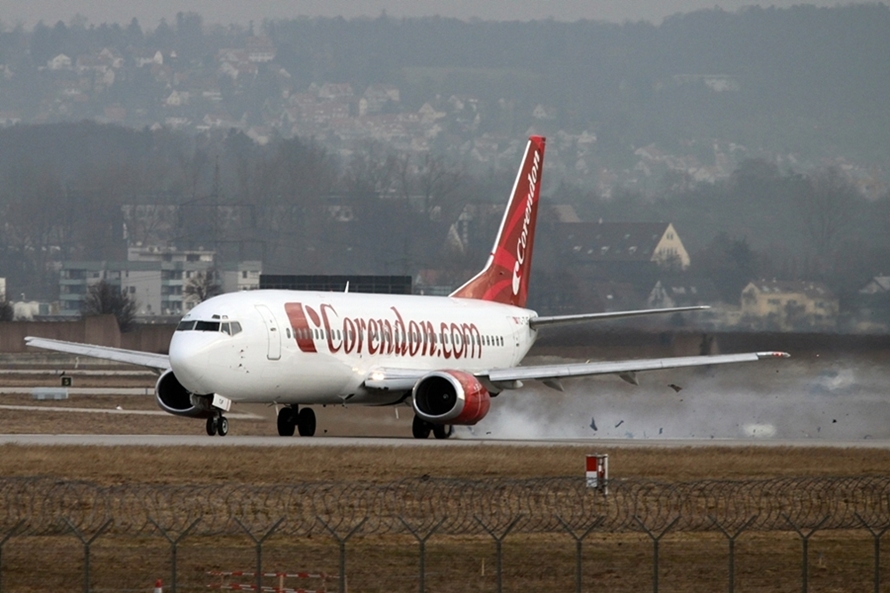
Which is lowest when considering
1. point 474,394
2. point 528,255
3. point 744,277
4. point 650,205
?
point 474,394

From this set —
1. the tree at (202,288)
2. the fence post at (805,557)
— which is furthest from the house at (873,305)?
the tree at (202,288)

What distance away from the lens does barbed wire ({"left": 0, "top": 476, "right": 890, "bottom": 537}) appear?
75.1ft

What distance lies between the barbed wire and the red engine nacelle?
40.2ft

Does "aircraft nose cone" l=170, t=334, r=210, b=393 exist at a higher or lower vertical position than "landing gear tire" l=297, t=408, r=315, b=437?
higher

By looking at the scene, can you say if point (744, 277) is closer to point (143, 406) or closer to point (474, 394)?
point (143, 406)

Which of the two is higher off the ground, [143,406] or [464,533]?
[143,406]

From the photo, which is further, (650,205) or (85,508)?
(650,205)

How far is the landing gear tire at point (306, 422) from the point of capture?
4434cm

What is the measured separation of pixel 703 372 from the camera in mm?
52500

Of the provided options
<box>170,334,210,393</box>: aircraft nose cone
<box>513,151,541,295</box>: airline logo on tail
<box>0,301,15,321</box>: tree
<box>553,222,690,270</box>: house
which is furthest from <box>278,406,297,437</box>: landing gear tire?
<box>553,222,690,270</box>: house

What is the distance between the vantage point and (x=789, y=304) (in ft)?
322

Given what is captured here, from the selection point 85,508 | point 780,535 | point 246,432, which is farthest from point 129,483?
point 246,432

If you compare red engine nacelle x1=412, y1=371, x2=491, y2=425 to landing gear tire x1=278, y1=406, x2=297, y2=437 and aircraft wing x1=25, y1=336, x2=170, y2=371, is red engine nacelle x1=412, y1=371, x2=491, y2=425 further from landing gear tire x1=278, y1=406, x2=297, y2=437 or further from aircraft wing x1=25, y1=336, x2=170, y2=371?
aircraft wing x1=25, y1=336, x2=170, y2=371

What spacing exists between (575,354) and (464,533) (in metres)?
46.9
